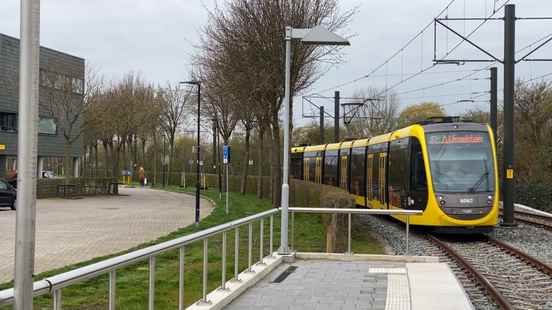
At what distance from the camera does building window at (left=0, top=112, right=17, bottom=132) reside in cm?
4775

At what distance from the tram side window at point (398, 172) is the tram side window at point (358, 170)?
3940 millimetres

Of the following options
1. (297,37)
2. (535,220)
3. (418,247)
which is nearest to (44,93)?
(535,220)

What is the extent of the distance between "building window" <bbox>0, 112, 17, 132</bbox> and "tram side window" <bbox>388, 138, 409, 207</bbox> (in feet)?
116

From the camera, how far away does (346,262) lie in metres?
11.2

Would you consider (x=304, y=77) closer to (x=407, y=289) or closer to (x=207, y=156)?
(x=407, y=289)

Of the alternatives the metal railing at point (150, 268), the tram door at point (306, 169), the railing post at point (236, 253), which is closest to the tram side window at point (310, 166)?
the tram door at point (306, 169)

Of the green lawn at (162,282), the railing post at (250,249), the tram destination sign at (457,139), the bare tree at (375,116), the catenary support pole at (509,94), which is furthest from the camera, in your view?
the bare tree at (375,116)

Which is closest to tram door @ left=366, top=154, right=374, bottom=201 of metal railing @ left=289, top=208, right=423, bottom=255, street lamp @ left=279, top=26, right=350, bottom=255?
metal railing @ left=289, top=208, right=423, bottom=255

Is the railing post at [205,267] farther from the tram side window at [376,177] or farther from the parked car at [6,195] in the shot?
the parked car at [6,195]

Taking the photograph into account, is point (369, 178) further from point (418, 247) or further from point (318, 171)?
point (318, 171)

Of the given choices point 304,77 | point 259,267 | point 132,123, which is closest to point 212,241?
point 259,267

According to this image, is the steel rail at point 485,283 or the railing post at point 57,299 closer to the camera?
the railing post at point 57,299

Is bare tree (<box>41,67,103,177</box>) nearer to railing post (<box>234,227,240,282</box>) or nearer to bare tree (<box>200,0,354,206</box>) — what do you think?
bare tree (<box>200,0,354,206</box>)

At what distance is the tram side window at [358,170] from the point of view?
23.8 metres
